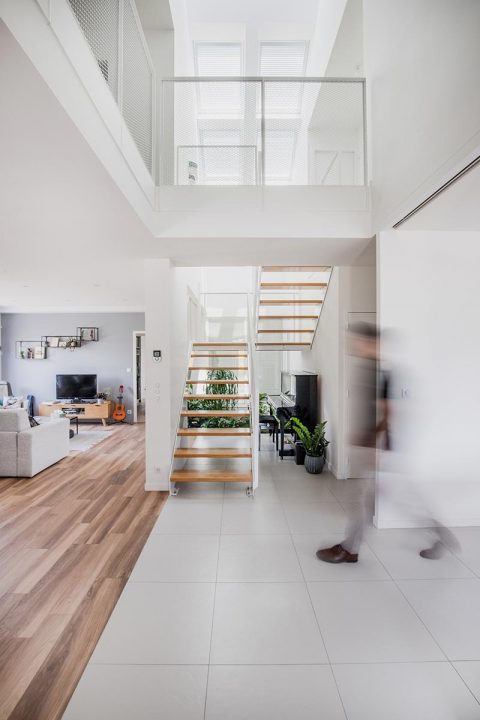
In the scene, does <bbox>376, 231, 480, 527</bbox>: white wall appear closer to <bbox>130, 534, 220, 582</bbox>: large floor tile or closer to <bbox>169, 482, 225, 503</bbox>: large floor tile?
<bbox>130, 534, 220, 582</bbox>: large floor tile

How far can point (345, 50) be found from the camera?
4.64 meters

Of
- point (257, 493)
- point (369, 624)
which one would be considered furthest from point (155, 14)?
point (369, 624)

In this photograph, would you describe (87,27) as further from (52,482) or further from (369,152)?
(52,482)

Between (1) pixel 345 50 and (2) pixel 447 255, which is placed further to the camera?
(1) pixel 345 50

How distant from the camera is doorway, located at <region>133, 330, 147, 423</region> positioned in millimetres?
9836

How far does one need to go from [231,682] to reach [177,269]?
14.5 feet

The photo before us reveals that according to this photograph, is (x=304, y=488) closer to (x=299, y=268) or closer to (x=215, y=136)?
(x=299, y=268)

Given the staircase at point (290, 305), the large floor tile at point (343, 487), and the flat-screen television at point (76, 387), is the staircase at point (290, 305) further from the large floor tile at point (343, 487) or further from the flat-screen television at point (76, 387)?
the flat-screen television at point (76, 387)

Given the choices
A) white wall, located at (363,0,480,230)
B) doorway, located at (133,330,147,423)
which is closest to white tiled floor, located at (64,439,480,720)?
white wall, located at (363,0,480,230)

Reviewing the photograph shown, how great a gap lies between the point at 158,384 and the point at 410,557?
2980mm

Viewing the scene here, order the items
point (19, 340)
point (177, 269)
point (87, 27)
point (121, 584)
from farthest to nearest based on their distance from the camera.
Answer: point (19, 340), point (177, 269), point (121, 584), point (87, 27)

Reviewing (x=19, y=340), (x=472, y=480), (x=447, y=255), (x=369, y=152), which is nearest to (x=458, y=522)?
(x=472, y=480)

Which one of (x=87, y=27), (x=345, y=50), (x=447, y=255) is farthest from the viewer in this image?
(x=345, y=50)

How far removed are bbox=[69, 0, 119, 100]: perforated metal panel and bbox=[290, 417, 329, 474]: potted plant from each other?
159 inches
